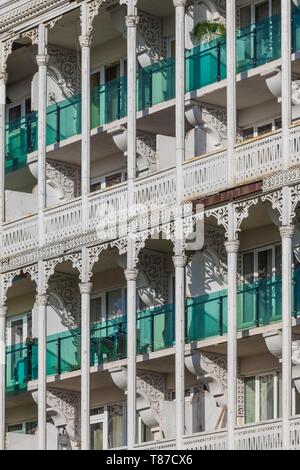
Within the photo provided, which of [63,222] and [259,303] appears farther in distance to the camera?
[63,222]

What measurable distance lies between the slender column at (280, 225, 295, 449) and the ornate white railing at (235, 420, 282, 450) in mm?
332

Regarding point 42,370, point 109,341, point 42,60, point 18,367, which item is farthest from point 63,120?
point 42,370

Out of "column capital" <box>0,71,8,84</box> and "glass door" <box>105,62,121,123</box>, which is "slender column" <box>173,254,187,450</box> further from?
"column capital" <box>0,71,8,84</box>

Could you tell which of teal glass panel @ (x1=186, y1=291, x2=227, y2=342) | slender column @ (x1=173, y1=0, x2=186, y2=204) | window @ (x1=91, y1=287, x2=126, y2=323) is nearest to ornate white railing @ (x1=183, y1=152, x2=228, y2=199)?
slender column @ (x1=173, y1=0, x2=186, y2=204)

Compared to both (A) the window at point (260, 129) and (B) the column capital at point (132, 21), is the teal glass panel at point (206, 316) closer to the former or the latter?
(A) the window at point (260, 129)

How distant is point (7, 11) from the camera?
65.9 meters

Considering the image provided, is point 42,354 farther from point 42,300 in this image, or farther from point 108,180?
point 108,180

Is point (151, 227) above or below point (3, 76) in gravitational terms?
below

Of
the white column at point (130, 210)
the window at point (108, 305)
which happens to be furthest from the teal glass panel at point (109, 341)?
the white column at point (130, 210)

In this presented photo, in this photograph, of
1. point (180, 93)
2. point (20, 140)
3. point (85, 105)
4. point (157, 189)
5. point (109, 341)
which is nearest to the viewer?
point (180, 93)

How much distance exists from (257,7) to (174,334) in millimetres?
7753

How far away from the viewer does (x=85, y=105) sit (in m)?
62.8

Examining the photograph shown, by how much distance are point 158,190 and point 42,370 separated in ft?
18.6

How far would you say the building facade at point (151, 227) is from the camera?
5788 cm
